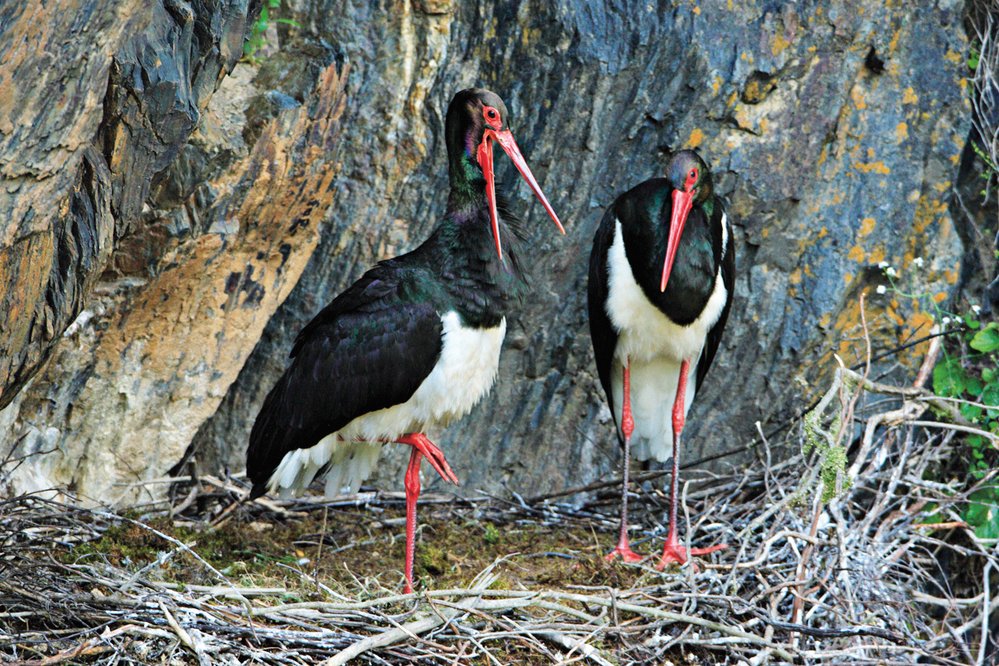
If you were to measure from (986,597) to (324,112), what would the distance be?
3.06 metres

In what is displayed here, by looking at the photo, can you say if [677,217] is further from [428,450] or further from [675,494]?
[428,450]

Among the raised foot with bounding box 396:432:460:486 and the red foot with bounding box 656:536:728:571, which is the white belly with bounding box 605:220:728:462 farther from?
the raised foot with bounding box 396:432:460:486

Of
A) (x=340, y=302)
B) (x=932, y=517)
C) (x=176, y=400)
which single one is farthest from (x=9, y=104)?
(x=932, y=517)

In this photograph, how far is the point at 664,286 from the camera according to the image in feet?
15.4

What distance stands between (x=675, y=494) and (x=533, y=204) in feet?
4.40

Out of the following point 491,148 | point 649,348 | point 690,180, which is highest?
point 491,148

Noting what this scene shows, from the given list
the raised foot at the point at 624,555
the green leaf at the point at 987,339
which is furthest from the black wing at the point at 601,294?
the green leaf at the point at 987,339

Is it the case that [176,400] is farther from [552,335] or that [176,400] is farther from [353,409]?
[552,335]

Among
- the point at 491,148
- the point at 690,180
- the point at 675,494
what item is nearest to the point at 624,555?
the point at 675,494

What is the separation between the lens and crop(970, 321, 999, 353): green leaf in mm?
5309

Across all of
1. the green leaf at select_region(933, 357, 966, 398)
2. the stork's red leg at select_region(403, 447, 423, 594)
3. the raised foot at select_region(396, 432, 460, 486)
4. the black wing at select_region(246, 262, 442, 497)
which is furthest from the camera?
the green leaf at select_region(933, 357, 966, 398)

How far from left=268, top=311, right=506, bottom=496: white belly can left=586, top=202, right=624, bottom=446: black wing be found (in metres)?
0.62

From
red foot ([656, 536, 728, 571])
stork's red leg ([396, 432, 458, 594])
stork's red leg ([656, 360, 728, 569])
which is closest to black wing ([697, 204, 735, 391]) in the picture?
stork's red leg ([656, 360, 728, 569])

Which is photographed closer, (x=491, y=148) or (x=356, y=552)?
(x=491, y=148)
